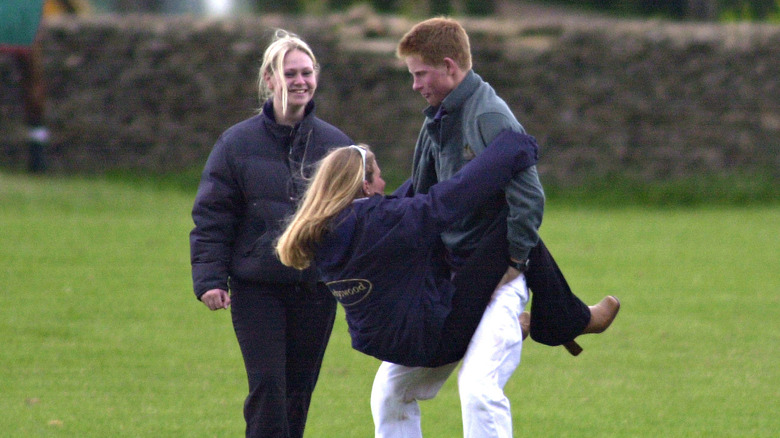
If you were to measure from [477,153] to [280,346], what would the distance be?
1.21m

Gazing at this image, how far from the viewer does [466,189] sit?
3.80 metres

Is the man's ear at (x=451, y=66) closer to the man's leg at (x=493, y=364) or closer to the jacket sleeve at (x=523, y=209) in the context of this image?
the jacket sleeve at (x=523, y=209)

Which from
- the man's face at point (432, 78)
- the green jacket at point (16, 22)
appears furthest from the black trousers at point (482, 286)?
the green jacket at point (16, 22)

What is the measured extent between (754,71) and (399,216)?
14.9m

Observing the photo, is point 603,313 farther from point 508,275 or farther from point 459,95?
point 459,95

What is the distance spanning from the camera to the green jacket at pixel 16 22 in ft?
22.7

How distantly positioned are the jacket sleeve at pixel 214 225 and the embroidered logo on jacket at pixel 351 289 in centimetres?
73

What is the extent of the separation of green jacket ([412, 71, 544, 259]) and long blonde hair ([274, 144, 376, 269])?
42 centimetres

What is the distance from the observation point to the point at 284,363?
4539mm

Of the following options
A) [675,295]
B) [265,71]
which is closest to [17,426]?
[265,71]

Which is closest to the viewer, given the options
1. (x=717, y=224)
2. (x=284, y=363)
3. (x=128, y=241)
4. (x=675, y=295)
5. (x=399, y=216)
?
(x=399, y=216)

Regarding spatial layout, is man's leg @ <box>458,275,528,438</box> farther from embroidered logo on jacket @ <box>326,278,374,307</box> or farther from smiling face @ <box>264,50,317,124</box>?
smiling face @ <box>264,50,317,124</box>

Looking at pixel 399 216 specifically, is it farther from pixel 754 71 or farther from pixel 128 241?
pixel 754 71

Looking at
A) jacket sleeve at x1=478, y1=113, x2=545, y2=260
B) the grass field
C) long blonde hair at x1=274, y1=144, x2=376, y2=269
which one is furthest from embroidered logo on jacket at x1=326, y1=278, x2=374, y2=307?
the grass field
